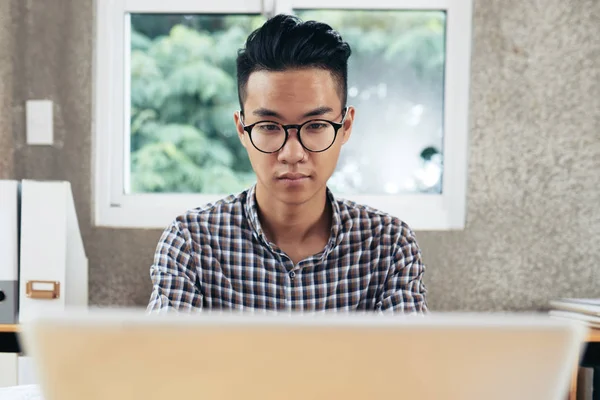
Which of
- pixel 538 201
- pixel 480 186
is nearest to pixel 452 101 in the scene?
pixel 480 186

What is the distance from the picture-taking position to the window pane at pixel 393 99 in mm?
1994

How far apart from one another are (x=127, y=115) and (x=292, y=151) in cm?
93

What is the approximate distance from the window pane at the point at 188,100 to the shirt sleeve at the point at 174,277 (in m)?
0.62

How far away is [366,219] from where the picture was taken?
149 cm

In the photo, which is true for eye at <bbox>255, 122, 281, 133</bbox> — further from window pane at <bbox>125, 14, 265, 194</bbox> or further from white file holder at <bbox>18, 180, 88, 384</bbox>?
window pane at <bbox>125, 14, 265, 194</bbox>

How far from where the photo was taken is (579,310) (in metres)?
1.68

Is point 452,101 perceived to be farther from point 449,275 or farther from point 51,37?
point 51,37

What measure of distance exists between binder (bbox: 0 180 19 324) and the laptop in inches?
49.2

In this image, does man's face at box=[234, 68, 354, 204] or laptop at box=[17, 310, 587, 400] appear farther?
man's face at box=[234, 68, 354, 204]

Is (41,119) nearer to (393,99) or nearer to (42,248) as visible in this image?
(42,248)

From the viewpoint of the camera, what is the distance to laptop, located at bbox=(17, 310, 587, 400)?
1.17ft

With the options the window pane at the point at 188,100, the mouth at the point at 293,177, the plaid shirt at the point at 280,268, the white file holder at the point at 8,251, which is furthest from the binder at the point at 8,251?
the mouth at the point at 293,177

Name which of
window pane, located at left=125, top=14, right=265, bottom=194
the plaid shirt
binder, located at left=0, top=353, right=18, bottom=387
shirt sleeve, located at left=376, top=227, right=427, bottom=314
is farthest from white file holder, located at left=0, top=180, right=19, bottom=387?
shirt sleeve, located at left=376, top=227, right=427, bottom=314

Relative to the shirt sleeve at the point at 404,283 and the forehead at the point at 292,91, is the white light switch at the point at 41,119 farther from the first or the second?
the shirt sleeve at the point at 404,283
